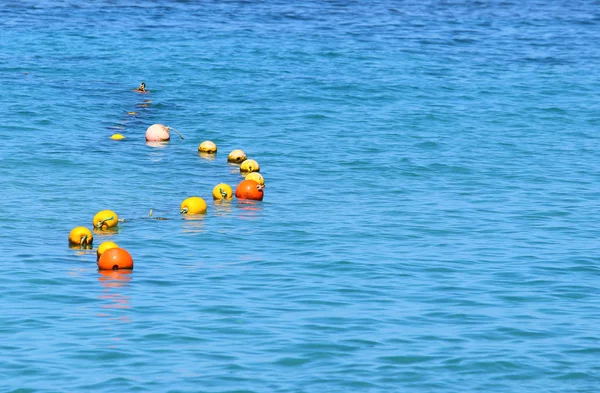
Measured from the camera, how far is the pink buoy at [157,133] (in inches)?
1243

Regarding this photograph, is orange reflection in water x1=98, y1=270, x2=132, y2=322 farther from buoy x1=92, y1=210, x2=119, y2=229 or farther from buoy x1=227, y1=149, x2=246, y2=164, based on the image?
buoy x1=227, y1=149, x2=246, y2=164

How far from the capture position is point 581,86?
42.3m

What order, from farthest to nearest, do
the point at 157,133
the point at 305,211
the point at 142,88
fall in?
1. the point at 142,88
2. the point at 157,133
3. the point at 305,211

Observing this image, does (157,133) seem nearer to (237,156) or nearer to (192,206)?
(237,156)

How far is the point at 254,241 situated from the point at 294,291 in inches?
139

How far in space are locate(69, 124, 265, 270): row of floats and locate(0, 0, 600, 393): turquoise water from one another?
1.16 feet

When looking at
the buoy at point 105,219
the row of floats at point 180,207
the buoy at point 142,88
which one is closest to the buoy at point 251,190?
the row of floats at point 180,207

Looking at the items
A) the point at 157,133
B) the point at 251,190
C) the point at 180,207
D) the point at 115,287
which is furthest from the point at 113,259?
the point at 157,133

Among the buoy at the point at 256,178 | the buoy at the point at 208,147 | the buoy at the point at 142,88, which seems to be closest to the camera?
the buoy at the point at 256,178

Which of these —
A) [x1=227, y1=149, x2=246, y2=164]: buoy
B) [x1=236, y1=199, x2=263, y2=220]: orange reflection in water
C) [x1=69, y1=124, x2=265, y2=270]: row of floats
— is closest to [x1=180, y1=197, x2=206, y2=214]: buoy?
[x1=69, y1=124, x2=265, y2=270]: row of floats

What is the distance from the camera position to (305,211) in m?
24.6

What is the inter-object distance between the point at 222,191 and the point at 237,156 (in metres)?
4.30

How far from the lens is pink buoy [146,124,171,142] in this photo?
31.6 m

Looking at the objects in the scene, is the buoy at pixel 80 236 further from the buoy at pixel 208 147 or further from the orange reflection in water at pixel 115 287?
the buoy at pixel 208 147
